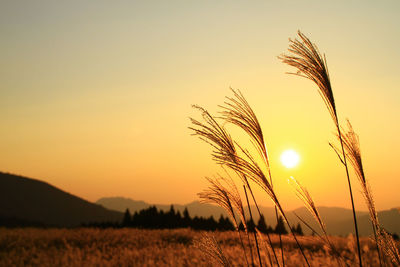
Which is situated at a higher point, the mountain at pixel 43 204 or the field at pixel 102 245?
the mountain at pixel 43 204

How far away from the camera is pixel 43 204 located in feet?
446

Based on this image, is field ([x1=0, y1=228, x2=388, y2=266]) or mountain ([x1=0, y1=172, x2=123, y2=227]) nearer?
field ([x1=0, y1=228, x2=388, y2=266])

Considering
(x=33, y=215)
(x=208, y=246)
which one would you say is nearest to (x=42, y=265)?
(x=208, y=246)

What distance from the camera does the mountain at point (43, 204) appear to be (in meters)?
127

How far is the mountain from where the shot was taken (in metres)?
127

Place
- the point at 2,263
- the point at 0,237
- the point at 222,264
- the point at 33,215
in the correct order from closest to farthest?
the point at 222,264 < the point at 2,263 < the point at 0,237 < the point at 33,215

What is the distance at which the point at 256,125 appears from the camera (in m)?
2.23

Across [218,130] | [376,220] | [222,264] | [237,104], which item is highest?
[237,104]

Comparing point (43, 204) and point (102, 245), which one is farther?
point (43, 204)

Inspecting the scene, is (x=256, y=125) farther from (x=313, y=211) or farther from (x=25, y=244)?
(x=25, y=244)

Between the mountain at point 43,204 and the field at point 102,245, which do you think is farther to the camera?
the mountain at point 43,204

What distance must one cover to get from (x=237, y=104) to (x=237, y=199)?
3.27ft

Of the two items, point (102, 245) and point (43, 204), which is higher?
point (43, 204)

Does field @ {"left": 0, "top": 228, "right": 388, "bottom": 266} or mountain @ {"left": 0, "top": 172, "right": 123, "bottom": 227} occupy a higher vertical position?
mountain @ {"left": 0, "top": 172, "right": 123, "bottom": 227}
